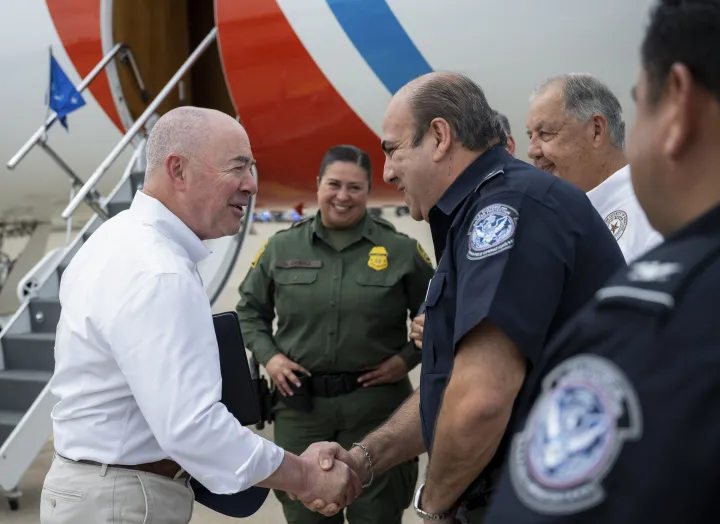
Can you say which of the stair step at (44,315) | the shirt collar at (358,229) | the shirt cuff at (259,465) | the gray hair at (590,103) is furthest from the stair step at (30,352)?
the gray hair at (590,103)

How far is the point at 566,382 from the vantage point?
2.17ft

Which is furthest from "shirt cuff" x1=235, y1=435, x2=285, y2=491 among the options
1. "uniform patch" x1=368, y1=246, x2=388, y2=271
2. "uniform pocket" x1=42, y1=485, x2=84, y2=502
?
Answer: "uniform patch" x1=368, y1=246, x2=388, y2=271

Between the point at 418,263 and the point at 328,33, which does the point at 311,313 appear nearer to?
the point at 418,263

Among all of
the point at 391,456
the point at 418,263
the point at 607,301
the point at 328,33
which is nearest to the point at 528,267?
the point at 607,301

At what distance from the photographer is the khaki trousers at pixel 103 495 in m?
1.79

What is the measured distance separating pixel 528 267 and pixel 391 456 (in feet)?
3.55

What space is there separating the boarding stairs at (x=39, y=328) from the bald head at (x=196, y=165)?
2182 millimetres

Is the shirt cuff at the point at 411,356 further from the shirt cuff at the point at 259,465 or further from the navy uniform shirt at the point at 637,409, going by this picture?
the navy uniform shirt at the point at 637,409

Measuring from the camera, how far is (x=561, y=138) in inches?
94.3

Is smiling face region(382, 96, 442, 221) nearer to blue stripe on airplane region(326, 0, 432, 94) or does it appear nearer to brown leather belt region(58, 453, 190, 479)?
brown leather belt region(58, 453, 190, 479)

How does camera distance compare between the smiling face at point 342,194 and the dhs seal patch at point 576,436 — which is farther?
the smiling face at point 342,194

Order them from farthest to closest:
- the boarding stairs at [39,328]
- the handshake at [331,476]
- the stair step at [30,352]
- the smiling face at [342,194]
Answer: the stair step at [30,352] → the boarding stairs at [39,328] → the smiling face at [342,194] → the handshake at [331,476]

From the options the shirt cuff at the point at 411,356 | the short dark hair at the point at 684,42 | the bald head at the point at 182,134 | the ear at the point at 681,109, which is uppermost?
the short dark hair at the point at 684,42

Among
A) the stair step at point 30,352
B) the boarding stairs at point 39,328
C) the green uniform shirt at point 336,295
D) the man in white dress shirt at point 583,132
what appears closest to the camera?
the man in white dress shirt at point 583,132
